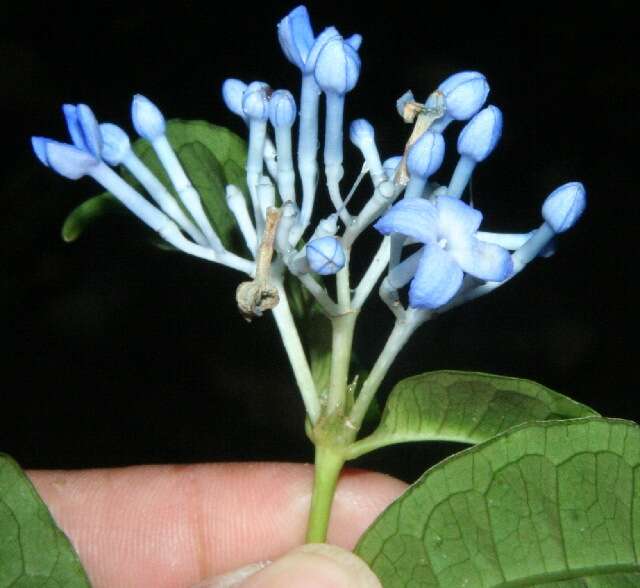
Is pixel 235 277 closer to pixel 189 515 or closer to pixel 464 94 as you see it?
pixel 189 515

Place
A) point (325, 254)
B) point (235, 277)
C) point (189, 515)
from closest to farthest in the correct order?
point (325, 254), point (189, 515), point (235, 277)

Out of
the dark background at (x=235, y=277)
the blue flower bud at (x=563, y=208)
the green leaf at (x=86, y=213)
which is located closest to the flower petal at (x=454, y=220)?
the blue flower bud at (x=563, y=208)

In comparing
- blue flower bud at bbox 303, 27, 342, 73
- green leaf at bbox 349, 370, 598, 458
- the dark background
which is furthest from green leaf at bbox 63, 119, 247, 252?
the dark background

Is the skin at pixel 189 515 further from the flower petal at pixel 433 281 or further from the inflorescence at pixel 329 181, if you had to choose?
the flower petal at pixel 433 281

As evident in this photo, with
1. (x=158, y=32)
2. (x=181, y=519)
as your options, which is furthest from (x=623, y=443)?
(x=158, y=32)

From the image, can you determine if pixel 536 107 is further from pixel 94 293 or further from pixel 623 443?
pixel 623 443

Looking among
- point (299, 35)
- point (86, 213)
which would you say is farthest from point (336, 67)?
point (86, 213)
